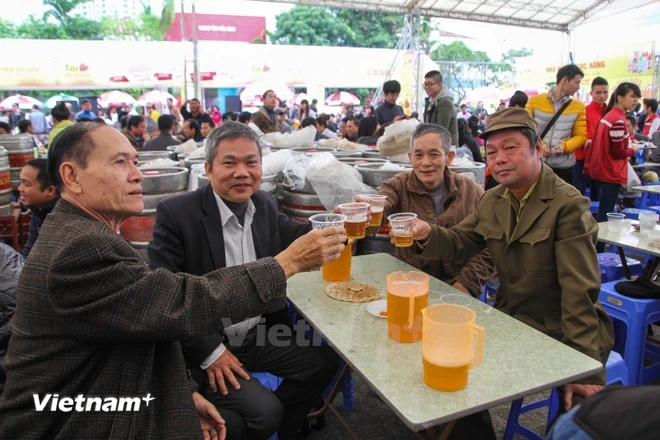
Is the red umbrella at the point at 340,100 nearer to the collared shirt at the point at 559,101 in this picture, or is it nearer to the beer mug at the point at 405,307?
the collared shirt at the point at 559,101

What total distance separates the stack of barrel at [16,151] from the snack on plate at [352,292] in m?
6.16

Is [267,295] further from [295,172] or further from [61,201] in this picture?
[295,172]

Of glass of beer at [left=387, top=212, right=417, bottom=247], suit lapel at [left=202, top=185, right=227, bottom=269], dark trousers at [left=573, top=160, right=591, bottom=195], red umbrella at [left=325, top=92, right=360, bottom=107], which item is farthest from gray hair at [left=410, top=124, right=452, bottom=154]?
red umbrella at [left=325, top=92, right=360, bottom=107]

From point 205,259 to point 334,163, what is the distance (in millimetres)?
1319

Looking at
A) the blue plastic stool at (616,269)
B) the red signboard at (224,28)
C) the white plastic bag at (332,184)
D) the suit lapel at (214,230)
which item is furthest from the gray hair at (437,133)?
the red signboard at (224,28)

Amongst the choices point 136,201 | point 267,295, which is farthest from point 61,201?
point 267,295

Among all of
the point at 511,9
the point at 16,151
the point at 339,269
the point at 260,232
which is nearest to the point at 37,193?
the point at 260,232

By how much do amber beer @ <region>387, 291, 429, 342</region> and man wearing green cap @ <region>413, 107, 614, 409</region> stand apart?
0.63m

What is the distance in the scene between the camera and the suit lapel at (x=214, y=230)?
91.0 inches

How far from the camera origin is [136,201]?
1.61 meters

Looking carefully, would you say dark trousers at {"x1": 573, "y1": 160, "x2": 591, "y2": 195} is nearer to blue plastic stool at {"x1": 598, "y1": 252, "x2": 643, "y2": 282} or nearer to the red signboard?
blue plastic stool at {"x1": 598, "y1": 252, "x2": 643, "y2": 282}

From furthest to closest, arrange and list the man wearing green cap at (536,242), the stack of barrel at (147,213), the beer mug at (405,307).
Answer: the stack of barrel at (147,213) → the man wearing green cap at (536,242) → the beer mug at (405,307)

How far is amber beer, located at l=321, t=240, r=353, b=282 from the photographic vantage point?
2293 millimetres

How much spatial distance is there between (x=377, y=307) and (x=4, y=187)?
221 inches
